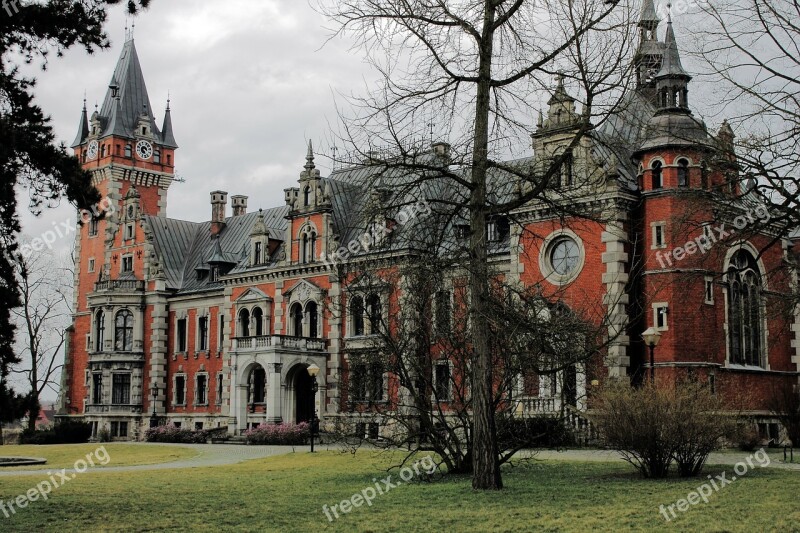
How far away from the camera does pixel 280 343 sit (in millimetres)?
46938

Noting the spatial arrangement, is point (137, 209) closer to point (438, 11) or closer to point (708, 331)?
point (708, 331)

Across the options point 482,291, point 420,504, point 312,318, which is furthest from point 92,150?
point 420,504

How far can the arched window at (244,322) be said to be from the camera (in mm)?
51906

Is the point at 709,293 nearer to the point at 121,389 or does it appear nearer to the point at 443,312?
the point at 443,312

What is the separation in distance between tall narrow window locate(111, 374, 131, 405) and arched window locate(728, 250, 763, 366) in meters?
36.1

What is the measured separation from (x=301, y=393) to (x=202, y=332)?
397 inches

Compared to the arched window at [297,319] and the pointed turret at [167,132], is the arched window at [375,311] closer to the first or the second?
the arched window at [297,319]

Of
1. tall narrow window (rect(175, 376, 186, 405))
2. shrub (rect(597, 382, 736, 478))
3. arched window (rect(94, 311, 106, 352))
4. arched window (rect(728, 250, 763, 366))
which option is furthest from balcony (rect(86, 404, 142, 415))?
shrub (rect(597, 382, 736, 478))

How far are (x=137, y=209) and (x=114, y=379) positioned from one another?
10.6m

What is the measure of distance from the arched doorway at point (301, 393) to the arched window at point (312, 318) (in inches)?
75.8

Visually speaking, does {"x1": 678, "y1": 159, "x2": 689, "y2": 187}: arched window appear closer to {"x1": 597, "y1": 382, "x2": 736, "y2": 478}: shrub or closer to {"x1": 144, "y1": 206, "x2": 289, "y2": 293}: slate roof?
{"x1": 597, "y1": 382, "x2": 736, "y2": 478}: shrub

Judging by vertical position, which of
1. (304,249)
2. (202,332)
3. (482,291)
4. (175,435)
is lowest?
(175,435)

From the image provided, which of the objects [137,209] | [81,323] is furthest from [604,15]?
[81,323]

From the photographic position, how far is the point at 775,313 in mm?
22344
